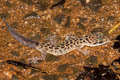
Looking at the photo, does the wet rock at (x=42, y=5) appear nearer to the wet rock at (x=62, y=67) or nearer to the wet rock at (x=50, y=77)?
the wet rock at (x=62, y=67)

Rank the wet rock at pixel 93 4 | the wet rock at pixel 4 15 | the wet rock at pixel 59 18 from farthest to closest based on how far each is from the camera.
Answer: the wet rock at pixel 4 15, the wet rock at pixel 93 4, the wet rock at pixel 59 18

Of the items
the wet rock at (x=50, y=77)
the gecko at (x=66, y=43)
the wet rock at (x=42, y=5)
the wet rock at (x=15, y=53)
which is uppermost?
the wet rock at (x=42, y=5)

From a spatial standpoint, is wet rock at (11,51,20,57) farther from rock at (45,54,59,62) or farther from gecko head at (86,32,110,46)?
gecko head at (86,32,110,46)

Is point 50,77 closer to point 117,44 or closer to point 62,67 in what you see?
point 62,67

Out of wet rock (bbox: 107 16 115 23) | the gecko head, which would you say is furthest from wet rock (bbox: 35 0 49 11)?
wet rock (bbox: 107 16 115 23)

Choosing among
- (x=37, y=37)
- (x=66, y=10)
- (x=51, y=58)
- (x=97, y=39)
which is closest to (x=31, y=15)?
(x=37, y=37)

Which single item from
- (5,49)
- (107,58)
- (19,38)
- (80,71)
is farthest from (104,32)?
(5,49)

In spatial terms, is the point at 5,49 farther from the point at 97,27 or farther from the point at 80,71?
the point at 97,27

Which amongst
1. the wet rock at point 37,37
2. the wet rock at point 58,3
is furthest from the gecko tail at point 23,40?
the wet rock at point 58,3
